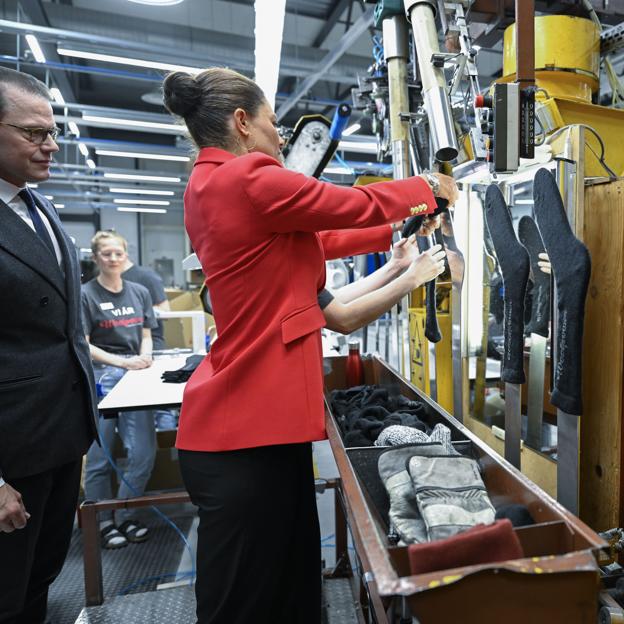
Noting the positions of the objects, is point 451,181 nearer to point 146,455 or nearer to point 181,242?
point 146,455

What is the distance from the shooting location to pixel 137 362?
2662 mm

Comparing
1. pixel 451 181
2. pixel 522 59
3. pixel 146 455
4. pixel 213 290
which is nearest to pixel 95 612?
pixel 146 455

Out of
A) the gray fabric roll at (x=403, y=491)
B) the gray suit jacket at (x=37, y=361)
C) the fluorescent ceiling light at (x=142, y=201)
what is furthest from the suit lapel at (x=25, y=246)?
the fluorescent ceiling light at (x=142, y=201)

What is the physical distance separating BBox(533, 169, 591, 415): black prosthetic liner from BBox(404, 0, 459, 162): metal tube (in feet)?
0.83

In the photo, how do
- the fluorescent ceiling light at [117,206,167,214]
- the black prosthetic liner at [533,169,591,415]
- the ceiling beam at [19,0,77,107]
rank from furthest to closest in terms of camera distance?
the fluorescent ceiling light at [117,206,167,214], the ceiling beam at [19,0,77,107], the black prosthetic liner at [533,169,591,415]

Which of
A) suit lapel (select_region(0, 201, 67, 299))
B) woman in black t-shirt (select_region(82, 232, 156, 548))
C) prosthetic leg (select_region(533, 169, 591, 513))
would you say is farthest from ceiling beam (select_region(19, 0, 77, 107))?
prosthetic leg (select_region(533, 169, 591, 513))

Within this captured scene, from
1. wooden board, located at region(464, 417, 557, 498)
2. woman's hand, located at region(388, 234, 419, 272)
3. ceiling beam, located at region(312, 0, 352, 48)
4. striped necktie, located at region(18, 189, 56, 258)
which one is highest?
ceiling beam, located at region(312, 0, 352, 48)

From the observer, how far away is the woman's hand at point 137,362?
263 cm

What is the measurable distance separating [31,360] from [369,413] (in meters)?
0.91

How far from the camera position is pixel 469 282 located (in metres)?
2.13

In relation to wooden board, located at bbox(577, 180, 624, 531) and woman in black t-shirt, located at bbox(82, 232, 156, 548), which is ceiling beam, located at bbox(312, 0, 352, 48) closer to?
woman in black t-shirt, located at bbox(82, 232, 156, 548)

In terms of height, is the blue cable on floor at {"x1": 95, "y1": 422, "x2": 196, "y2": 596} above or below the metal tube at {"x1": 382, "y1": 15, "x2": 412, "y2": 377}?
below

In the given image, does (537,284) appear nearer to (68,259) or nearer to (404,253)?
(404,253)

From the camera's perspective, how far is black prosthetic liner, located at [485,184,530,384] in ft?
4.15
